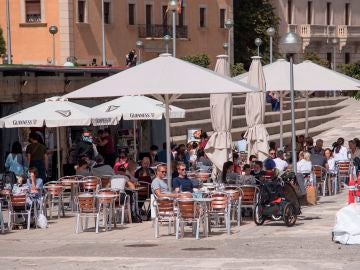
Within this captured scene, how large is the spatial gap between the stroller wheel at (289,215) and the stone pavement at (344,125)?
2550 centimetres

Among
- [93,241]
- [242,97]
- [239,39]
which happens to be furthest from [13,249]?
[239,39]

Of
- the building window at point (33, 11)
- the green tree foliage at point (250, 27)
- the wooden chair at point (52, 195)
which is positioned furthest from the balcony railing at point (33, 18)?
the wooden chair at point (52, 195)

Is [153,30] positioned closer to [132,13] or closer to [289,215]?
[132,13]

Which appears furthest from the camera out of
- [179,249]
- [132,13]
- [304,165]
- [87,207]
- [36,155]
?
[132,13]

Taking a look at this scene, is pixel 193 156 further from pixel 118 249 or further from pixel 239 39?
pixel 239 39

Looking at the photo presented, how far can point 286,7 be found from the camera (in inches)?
3295

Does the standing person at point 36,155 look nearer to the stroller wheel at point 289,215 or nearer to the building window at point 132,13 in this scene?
the stroller wheel at point 289,215

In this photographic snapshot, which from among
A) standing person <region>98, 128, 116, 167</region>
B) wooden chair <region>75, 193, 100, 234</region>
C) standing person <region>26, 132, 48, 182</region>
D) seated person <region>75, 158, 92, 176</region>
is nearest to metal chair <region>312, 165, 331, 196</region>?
seated person <region>75, 158, 92, 176</region>

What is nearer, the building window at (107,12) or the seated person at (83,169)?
the seated person at (83,169)

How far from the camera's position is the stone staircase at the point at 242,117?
4556 cm

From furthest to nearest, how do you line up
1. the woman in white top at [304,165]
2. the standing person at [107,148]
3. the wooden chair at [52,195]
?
the standing person at [107,148] → the woman in white top at [304,165] → the wooden chair at [52,195]

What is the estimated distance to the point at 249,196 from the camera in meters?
24.4

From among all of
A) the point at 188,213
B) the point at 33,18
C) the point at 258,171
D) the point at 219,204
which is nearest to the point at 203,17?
the point at 33,18

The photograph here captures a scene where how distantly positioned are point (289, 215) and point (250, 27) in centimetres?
5469
